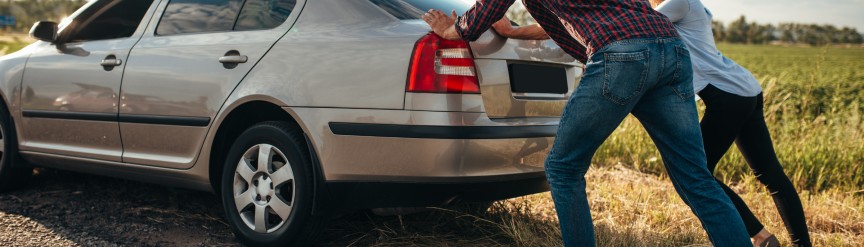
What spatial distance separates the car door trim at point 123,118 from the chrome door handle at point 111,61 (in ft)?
0.87

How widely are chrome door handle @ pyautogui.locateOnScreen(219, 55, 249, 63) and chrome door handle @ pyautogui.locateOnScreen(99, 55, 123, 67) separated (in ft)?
2.96

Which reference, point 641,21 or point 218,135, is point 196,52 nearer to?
point 218,135

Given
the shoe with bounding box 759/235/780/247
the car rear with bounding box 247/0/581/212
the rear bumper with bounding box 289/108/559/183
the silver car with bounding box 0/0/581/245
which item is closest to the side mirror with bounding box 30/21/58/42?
the silver car with bounding box 0/0/581/245

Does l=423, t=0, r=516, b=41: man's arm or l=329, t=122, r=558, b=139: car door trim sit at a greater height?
l=423, t=0, r=516, b=41: man's arm

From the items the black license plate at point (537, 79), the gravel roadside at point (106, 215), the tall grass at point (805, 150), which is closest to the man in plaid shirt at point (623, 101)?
the black license plate at point (537, 79)

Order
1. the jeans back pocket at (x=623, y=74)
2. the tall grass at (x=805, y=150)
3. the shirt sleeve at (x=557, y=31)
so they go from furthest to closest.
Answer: the tall grass at (x=805, y=150) < the shirt sleeve at (x=557, y=31) < the jeans back pocket at (x=623, y=74)

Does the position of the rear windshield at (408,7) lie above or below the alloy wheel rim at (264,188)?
above

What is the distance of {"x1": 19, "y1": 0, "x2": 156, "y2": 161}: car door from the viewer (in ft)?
14.5

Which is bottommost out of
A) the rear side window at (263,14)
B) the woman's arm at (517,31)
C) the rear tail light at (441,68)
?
the rear side window at (263,14)

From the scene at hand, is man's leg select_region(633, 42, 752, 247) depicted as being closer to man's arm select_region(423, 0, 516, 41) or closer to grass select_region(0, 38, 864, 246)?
man's arm select_region(423, 0, 516, 41)

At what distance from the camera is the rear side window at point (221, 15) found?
12.3ft

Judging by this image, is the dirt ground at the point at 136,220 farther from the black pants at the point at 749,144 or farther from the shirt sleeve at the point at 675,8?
the shirt sleeve at the point at 675,8

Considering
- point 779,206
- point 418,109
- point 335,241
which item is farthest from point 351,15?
point 779,206

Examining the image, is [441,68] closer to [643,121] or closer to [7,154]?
[643,121]
